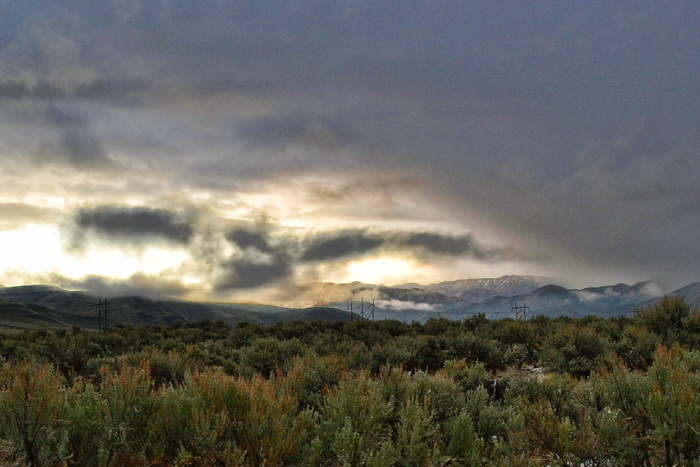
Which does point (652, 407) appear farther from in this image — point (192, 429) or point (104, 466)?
point (104, 466)

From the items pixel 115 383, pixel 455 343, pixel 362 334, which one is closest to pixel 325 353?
pixel 455 343

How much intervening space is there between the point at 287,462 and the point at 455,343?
13863mm

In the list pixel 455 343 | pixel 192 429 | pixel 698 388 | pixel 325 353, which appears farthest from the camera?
pixel 325 353

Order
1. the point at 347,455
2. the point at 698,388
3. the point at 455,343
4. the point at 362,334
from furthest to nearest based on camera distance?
the point at 362,334 → the point at 455,343 → the point at 698,388 → the point at 347,455

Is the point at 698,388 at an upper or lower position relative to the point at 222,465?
upper

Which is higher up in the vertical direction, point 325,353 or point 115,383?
point 115,383

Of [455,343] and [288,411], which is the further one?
[455,343]

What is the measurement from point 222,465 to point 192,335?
25.6 m

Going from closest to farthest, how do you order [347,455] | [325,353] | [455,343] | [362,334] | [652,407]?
[347,455], [652,407], [455,343], [325,353], [362,334]

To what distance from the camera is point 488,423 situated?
816cm

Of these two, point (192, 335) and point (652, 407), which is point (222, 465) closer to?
point (652, 407)

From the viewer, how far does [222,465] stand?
19.1 feet

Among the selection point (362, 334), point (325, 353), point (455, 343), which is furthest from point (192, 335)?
point (455, 343)

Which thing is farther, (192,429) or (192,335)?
(192,335)
